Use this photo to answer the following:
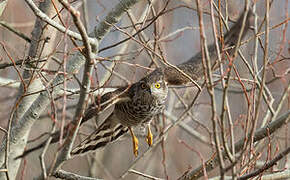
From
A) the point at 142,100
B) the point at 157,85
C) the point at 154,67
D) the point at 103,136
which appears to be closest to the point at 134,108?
the point at 142,100

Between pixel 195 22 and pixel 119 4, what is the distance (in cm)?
301

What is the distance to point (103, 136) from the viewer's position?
6453 mm

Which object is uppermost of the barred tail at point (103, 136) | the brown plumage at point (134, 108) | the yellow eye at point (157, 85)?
the yellow eye at point (157, 85)

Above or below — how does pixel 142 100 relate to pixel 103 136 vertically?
above

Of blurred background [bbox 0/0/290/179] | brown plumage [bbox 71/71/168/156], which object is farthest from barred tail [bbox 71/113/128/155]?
blurred background [bbox 0/0/290/179]

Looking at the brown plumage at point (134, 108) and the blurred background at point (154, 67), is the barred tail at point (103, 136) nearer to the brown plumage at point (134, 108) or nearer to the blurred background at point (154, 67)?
the brown plumage at point (134, 108)

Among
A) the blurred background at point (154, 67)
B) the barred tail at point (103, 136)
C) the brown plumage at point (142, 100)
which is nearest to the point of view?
the blurred background at point (154, 67)

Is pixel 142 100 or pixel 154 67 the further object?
pixel 154 67

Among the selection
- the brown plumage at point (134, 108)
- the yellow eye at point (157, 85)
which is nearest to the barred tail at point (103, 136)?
the brown plumage at point (134, 108)

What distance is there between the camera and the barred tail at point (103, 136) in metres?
6.08

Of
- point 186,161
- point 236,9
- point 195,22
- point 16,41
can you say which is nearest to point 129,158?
point 186,161

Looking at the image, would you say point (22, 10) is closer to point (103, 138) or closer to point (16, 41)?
point (16, 41)

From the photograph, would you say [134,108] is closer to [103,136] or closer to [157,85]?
[157,85]

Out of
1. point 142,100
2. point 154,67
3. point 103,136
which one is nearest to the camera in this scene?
point 142,100
